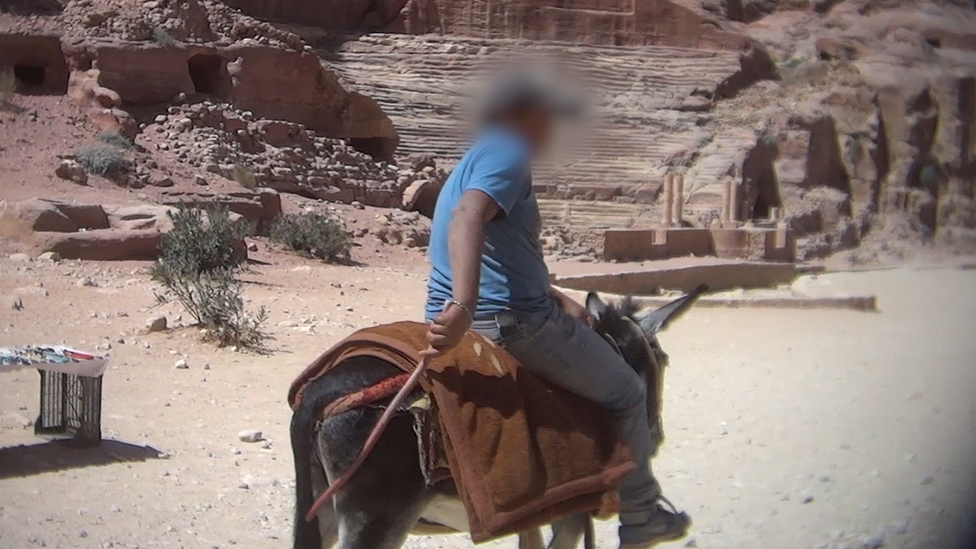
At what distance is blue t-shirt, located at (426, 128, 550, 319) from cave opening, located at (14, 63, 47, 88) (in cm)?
2173

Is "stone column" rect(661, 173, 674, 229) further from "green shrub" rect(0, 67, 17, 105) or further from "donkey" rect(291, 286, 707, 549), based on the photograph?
"donkey" rect(291, 286, 707, 549)

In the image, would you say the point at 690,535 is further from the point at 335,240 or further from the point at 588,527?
the point at 335,240

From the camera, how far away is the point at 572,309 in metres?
3.65

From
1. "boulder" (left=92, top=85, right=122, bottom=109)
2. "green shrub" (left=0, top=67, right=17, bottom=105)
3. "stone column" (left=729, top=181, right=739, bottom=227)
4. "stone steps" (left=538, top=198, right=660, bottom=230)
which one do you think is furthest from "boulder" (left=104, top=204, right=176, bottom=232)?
"stone column" (left=729, top=181, right=739, bottom=227)

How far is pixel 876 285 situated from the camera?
2142cm

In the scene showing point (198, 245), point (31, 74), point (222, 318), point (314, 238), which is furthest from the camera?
point (31, 74)

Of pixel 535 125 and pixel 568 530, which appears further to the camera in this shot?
pixel 568 530

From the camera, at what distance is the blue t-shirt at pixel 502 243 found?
120 inches

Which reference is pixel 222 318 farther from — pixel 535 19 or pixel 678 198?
pixel 535 19

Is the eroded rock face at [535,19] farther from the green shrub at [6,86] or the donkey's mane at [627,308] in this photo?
the donkey's mane at [627,308]

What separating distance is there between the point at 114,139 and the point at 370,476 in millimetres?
18739

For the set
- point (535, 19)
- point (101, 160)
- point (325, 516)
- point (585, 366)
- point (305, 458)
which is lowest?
point (101, 160)

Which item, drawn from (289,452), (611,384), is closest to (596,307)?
(611,384)

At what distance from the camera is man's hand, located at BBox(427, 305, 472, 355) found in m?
2.85
